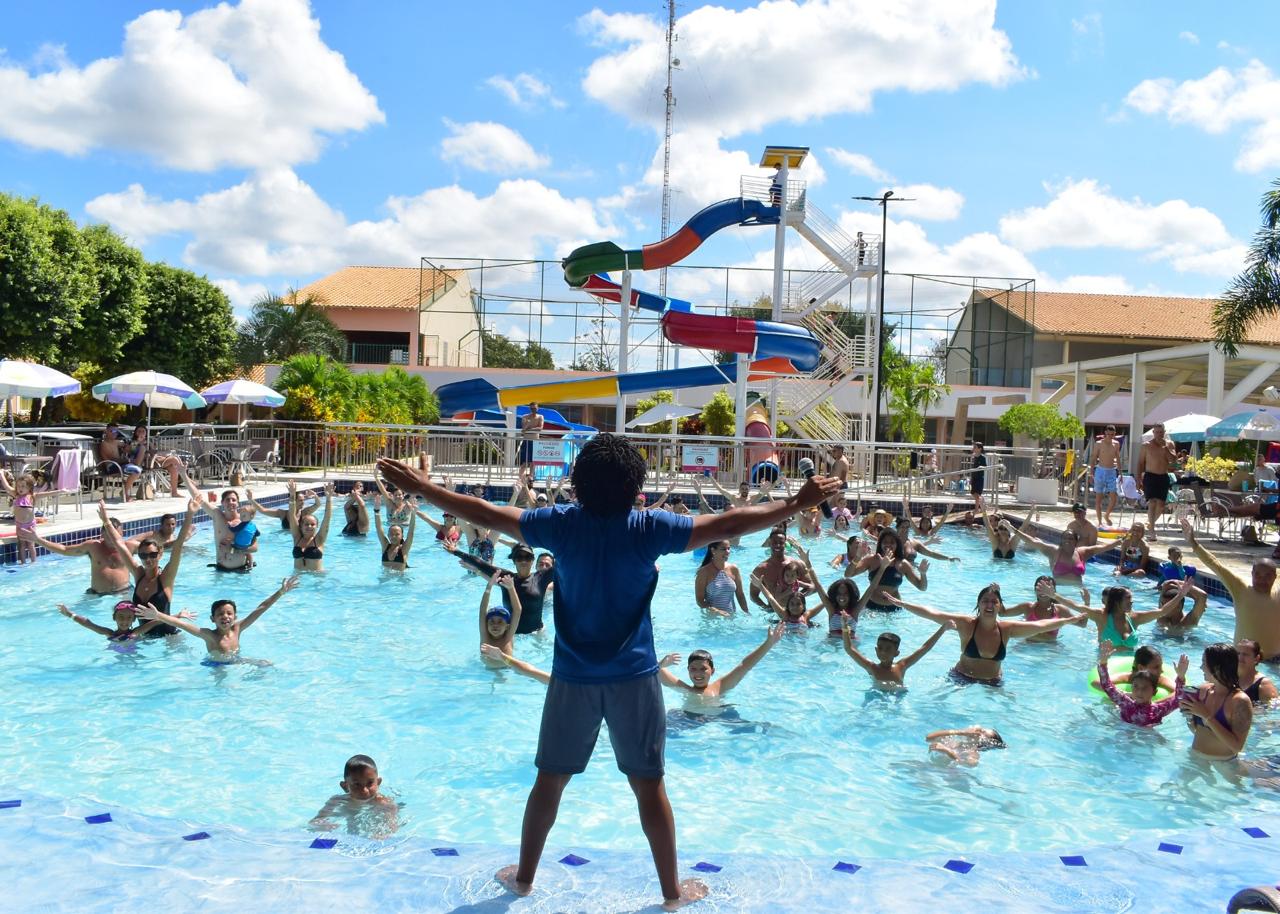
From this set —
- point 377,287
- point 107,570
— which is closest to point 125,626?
point 107,570

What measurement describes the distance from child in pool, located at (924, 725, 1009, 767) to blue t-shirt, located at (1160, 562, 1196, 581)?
623 cm

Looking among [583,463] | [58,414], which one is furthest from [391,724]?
[58,414]

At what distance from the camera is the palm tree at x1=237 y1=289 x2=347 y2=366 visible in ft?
114

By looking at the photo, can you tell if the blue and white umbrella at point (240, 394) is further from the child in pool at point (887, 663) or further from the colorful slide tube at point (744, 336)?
the child in pool at point (887, 663)

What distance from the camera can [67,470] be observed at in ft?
45.2

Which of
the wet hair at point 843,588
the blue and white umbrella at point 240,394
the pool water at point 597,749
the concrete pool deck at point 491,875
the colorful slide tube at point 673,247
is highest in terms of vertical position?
the colorful slide tube at point 673,247

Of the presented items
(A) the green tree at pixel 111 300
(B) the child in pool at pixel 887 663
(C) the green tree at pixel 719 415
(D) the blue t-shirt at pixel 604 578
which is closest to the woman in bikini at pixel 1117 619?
(B) the child in pool at pixel 887 663

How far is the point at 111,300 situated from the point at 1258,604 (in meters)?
26.4

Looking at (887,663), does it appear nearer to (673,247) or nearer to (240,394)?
(673,247)

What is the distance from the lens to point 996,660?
25.1 ft

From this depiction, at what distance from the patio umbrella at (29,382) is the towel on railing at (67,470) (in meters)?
1.23

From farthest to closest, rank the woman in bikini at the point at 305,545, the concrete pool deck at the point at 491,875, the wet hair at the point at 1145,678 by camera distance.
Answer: the woman in bikini at the point at 305,545, the wet hair at the point at 1145,678, the concrete pool deck at the point at 491,875

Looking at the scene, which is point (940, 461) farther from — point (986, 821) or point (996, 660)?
point (986, 821)

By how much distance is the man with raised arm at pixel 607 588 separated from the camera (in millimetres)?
3184
